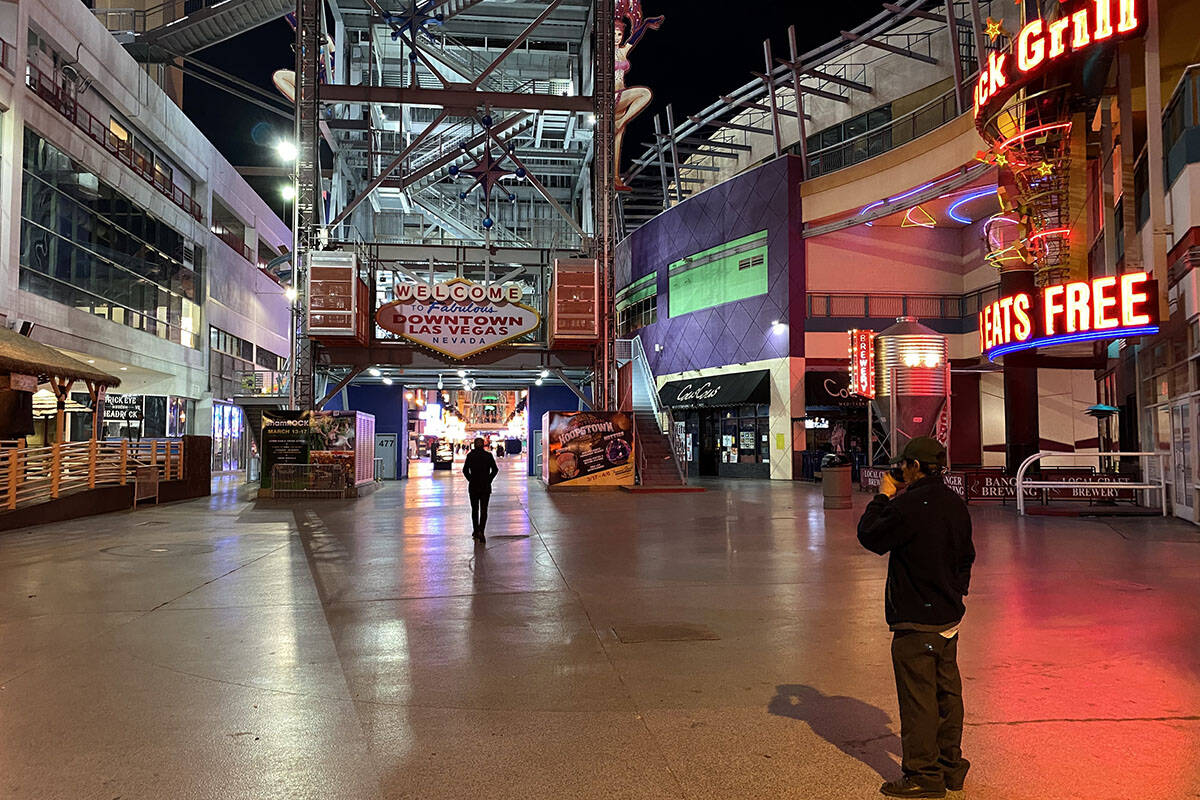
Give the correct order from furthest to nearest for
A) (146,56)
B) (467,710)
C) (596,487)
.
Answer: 1. (146,56)
2. (596,487)
3. (467,710)

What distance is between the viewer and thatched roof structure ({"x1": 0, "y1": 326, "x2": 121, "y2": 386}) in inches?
684

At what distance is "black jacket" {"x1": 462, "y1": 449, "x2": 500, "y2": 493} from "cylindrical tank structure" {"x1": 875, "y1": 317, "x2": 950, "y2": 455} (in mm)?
11056

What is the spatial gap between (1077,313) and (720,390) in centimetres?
1918

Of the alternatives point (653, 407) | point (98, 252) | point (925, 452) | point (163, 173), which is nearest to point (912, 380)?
point (653, 407)

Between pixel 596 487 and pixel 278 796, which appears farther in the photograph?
pixel 596 487

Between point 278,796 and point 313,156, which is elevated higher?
point 313,156

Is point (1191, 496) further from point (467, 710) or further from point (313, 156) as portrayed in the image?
point (313, 156)

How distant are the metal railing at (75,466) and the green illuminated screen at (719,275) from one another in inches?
828

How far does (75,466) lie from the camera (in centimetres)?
1994

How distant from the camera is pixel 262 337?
4903cm

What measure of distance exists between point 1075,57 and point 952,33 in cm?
1253

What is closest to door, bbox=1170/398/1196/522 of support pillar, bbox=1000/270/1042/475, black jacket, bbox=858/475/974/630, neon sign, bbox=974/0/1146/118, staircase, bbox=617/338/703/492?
support pillar, bbox=1000/270/1042/475

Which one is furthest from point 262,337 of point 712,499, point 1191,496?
point 1191,496

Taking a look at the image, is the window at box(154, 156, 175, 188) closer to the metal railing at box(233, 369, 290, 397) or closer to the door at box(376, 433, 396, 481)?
the metal railing at box(233, 369, 290, 397)
